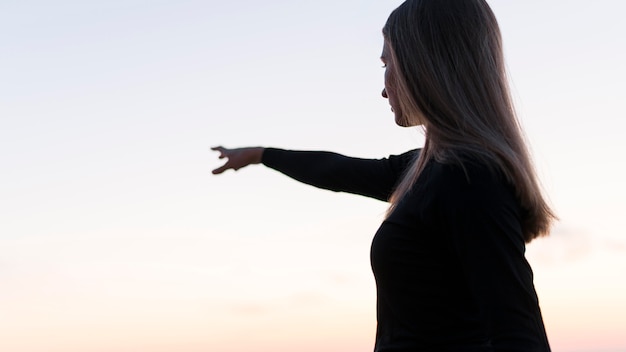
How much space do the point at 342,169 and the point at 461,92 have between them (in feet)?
7.12

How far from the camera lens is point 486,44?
4.37 meters

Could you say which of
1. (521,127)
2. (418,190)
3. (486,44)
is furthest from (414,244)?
(486,44)

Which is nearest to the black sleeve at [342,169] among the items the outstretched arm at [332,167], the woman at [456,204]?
the outstretched arm at [332,167]

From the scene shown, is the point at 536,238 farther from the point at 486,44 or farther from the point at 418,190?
the point at 486,44

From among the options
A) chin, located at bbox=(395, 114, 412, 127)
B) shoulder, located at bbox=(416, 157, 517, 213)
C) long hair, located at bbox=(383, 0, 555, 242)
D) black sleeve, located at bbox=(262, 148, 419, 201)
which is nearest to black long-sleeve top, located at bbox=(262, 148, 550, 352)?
shoulder, located at bbox=(416, 157, 517, 213)

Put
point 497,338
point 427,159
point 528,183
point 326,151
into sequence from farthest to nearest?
point 326,151
point 427,159
point 528,183
point 497,338

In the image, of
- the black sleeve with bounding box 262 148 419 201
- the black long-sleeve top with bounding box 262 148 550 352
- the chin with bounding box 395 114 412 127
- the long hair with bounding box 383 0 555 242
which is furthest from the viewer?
the black sleeve with bounding box 262 148 419 201

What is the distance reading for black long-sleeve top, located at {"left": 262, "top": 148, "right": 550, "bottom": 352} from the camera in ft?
12.5

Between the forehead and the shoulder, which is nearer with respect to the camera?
the shoulder

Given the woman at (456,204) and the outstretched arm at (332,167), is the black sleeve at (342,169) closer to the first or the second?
the outstretched arm at (332,167)

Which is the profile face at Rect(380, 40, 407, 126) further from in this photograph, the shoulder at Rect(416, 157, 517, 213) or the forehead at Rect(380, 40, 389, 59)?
the shoulder at Rect(416, 157, 517, 213)

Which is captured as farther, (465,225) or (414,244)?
(414,244)

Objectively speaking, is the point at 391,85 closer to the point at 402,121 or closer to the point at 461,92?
the point at 402,121

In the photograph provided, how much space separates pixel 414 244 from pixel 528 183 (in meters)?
0.63
